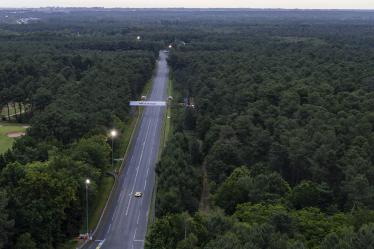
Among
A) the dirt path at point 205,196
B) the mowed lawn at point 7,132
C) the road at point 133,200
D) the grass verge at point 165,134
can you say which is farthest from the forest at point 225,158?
the mowed lawn at point 7,132

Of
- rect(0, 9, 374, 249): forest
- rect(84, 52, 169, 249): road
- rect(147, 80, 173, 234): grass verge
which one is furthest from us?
rect(147, 80, 173, 234): grass verge

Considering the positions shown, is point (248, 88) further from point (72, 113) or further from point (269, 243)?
point (269, 243)

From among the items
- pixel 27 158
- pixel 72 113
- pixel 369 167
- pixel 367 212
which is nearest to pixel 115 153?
pixel 72 113

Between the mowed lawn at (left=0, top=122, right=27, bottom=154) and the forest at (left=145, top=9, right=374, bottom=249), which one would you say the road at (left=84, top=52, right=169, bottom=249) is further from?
the mowed lawn at (left=0, top=122, right=27, bottom=154)

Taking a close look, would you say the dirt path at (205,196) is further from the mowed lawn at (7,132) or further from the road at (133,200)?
the mowed lawn at (7,132)

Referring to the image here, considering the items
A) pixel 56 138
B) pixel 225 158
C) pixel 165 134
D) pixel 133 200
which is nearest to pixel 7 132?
pixel 56 138

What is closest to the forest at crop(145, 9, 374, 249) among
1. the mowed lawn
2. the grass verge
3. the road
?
the grass verge
